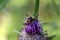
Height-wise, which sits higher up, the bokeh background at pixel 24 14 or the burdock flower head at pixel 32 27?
the bokeh background at pixel 24 14

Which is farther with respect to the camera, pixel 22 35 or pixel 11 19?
pixel 11 19

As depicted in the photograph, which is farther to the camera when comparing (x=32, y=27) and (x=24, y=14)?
(x=24, y=14)

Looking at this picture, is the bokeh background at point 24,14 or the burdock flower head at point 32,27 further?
the bokeh background at point 24,14

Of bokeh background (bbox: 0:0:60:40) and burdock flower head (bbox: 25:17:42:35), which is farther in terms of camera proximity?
bokeh background (bbox: 0:0:60:40)

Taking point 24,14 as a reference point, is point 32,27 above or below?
below

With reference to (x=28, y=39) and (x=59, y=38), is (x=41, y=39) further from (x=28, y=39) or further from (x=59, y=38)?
(x=59, y=38)

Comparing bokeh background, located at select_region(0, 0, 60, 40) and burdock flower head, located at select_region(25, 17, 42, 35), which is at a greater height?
bokeh background, located at select_region(0, 0, 60, 40)

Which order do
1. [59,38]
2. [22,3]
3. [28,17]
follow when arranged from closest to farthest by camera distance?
[28,17] → [59,38] → [22,3]

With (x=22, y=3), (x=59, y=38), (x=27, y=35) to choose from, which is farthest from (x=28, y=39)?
(x=22, y=3)
